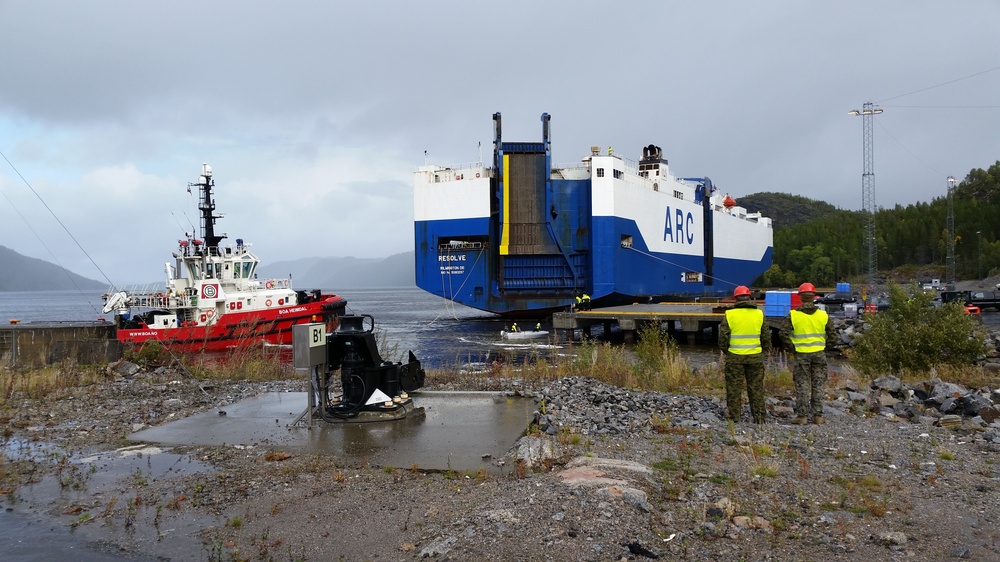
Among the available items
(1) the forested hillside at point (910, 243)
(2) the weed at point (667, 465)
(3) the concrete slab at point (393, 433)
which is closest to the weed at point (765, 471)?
(2) the weed at point (667, 465)

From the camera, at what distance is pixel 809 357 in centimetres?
754

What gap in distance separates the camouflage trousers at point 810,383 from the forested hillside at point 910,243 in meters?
66.4

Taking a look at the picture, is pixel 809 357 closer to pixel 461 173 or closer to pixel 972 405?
pixel 972 405

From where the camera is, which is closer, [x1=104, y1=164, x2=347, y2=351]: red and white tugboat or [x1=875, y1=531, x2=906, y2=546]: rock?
[x1=875, y1=531, x2=906, y2=546]: rock

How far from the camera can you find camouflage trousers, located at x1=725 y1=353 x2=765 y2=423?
7.26m

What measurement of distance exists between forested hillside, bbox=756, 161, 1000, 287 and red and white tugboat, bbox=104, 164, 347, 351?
5766 cm

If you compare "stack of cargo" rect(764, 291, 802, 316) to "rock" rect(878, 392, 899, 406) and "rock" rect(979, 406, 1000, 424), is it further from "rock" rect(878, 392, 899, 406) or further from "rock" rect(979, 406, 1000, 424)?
"rock" rect(979, 406, 1000, 424)

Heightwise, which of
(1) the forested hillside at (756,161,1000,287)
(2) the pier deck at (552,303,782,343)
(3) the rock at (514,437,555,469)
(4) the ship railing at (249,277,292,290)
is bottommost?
(2) the pier deck at (552,303,782,343)

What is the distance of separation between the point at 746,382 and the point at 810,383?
0.82 meters

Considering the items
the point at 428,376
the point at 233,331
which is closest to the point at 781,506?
the point at 428,376

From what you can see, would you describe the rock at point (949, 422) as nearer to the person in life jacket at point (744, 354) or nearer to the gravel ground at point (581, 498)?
the gravel ground at point (581, 498)

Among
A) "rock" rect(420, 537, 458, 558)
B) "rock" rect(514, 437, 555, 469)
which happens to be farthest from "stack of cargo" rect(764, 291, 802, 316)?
"rock" rect(420, 537, 458, 558)

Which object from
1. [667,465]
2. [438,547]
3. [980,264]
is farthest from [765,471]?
[980,264]

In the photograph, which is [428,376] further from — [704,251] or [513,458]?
[704,251]
